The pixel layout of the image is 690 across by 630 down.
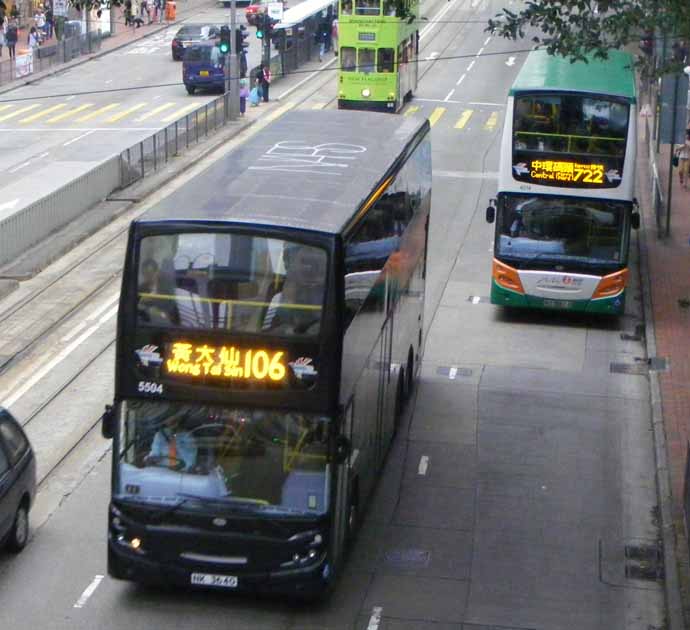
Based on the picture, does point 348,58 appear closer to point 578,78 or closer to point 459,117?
point 459,117

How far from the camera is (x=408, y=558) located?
14727 mm

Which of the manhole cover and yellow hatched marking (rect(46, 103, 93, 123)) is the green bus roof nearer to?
the manhole cover

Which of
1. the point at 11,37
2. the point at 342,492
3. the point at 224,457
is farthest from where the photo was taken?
the point at 11,37

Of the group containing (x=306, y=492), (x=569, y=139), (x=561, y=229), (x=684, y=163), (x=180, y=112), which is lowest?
(x=180, y=112)

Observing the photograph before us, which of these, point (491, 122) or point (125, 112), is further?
point (125, 112)

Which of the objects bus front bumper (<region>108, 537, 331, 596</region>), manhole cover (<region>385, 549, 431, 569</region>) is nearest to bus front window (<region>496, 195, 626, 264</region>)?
manhole cover (<region>385, 549, 431, 569</region>)

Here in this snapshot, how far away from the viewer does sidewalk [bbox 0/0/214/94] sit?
2243 inches

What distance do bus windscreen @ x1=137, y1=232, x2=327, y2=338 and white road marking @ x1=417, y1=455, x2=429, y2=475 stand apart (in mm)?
5793

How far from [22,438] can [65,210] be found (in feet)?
54.3

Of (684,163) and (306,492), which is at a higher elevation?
(306,492)

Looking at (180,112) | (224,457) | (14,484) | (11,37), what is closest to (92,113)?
(180,112)

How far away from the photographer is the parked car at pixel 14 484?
13781 millimetres

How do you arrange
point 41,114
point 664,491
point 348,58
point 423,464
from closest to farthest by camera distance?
1. point 664,491
2. point 423,464
3. point 348,58
4. point 41,114

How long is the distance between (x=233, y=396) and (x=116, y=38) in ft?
199
